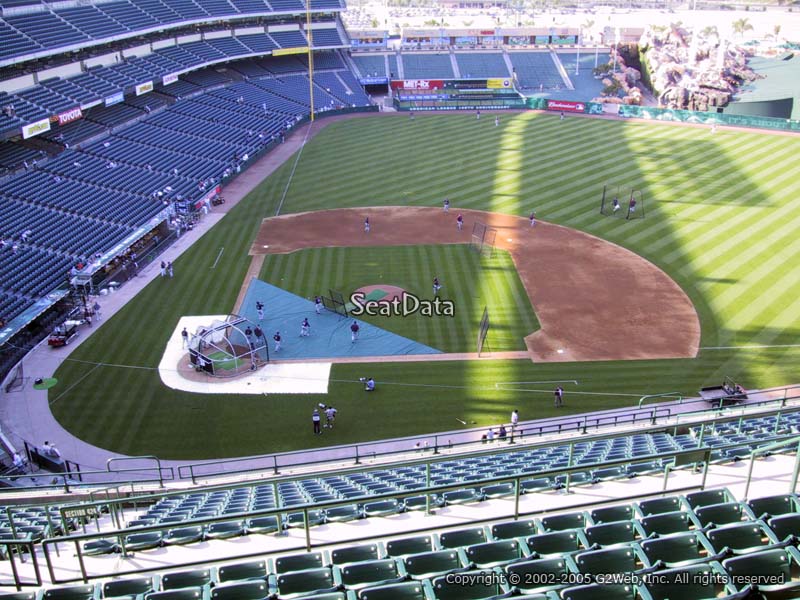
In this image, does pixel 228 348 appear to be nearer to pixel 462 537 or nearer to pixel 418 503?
pixel 418 503

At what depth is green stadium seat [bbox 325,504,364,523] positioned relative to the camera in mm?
11148

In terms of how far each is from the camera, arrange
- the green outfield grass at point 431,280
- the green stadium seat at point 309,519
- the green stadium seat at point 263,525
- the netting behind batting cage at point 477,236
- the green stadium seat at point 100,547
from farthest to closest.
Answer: the netting behind batting cage at point 477,236, the green outfield grass at point 431,280, the green stadium seat at point 309,519, the green stadium seat at point 263,525, the green stadium seat at point 100,547

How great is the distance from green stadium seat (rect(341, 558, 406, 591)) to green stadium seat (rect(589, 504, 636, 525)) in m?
2.99

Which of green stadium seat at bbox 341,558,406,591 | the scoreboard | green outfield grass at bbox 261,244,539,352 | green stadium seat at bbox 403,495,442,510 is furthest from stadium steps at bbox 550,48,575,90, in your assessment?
green stadium seat at bbox 341,558,406,591

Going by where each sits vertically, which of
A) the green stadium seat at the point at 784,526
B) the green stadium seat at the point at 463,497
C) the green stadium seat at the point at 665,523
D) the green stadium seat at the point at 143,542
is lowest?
the green stadium seat at the point at 463,497

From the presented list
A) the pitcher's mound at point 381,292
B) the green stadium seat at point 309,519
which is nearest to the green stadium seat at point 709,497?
the green stadium seat at point 309,519

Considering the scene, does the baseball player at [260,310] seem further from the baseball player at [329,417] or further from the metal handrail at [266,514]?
the metal handrail at [266,514]

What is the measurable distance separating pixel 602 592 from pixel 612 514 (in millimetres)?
2089

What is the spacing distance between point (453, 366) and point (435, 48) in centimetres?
7319

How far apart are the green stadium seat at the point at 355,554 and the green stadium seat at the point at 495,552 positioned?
1.26m

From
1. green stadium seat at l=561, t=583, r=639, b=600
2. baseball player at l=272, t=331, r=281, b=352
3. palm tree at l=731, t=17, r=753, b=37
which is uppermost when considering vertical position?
palm tree at l=731, t=17, r=753, b=37

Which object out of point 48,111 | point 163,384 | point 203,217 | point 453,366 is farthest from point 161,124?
point 453,366

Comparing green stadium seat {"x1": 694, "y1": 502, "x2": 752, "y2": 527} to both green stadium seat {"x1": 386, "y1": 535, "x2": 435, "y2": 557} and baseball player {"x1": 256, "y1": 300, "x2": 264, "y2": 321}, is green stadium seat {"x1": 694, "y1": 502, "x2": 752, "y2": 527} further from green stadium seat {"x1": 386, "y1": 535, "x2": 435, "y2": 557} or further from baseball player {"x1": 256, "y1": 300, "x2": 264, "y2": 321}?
baseball player {"x1": 256, "y1": 300, "x2": 264, "y2": 321}

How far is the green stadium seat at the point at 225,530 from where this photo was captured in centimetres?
1074
